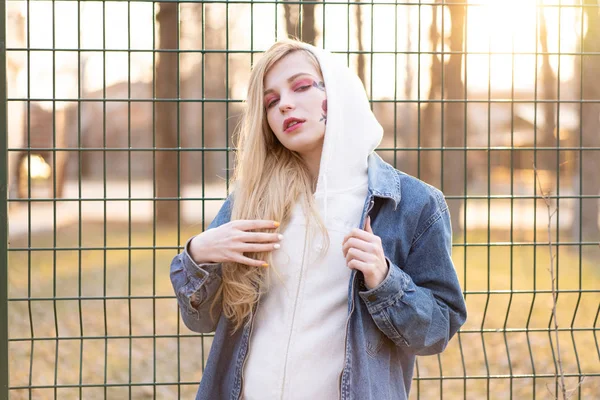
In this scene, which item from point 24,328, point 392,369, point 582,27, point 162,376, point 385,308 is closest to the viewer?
point 385,308

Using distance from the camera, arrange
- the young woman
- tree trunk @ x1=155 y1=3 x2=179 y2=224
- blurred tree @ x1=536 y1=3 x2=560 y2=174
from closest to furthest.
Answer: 1. the young woman
2. tree trunk @ x1=155 y1=3 x2=179 y2=224
3. blurred tree @ x1=536 y1=3 x2=560 y2=174

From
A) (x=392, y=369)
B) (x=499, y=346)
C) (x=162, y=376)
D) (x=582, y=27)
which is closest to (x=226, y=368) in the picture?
(x=392, y=369)

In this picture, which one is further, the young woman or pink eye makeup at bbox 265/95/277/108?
pink eye makeup at bbox 265/95/277/108

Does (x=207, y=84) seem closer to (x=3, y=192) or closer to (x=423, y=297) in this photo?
(x=3, y=192)

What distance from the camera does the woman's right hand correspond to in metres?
1.82

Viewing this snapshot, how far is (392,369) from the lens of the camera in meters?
1.96

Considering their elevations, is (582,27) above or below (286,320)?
above

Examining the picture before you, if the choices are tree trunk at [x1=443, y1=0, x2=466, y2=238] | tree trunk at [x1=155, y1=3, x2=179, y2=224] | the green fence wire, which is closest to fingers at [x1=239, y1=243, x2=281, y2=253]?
the green fence wire

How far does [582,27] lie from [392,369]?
2.04 m

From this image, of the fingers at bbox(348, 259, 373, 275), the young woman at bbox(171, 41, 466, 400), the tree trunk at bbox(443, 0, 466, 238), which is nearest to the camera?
the fingers at bbox(348, 259, 373, 275)

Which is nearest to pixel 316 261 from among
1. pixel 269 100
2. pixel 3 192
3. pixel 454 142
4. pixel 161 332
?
pixel 269 100

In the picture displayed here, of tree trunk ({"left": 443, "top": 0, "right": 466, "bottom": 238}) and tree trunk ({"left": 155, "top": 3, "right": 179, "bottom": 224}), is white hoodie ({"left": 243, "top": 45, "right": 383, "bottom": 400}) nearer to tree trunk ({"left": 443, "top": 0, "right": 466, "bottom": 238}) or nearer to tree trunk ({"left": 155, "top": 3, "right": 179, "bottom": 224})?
tree trunk ({"left": 155, "top": 3, "right": 179, "bottom": 224})

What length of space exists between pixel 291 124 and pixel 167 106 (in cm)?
763

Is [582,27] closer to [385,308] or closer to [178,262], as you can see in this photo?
[385,308]
